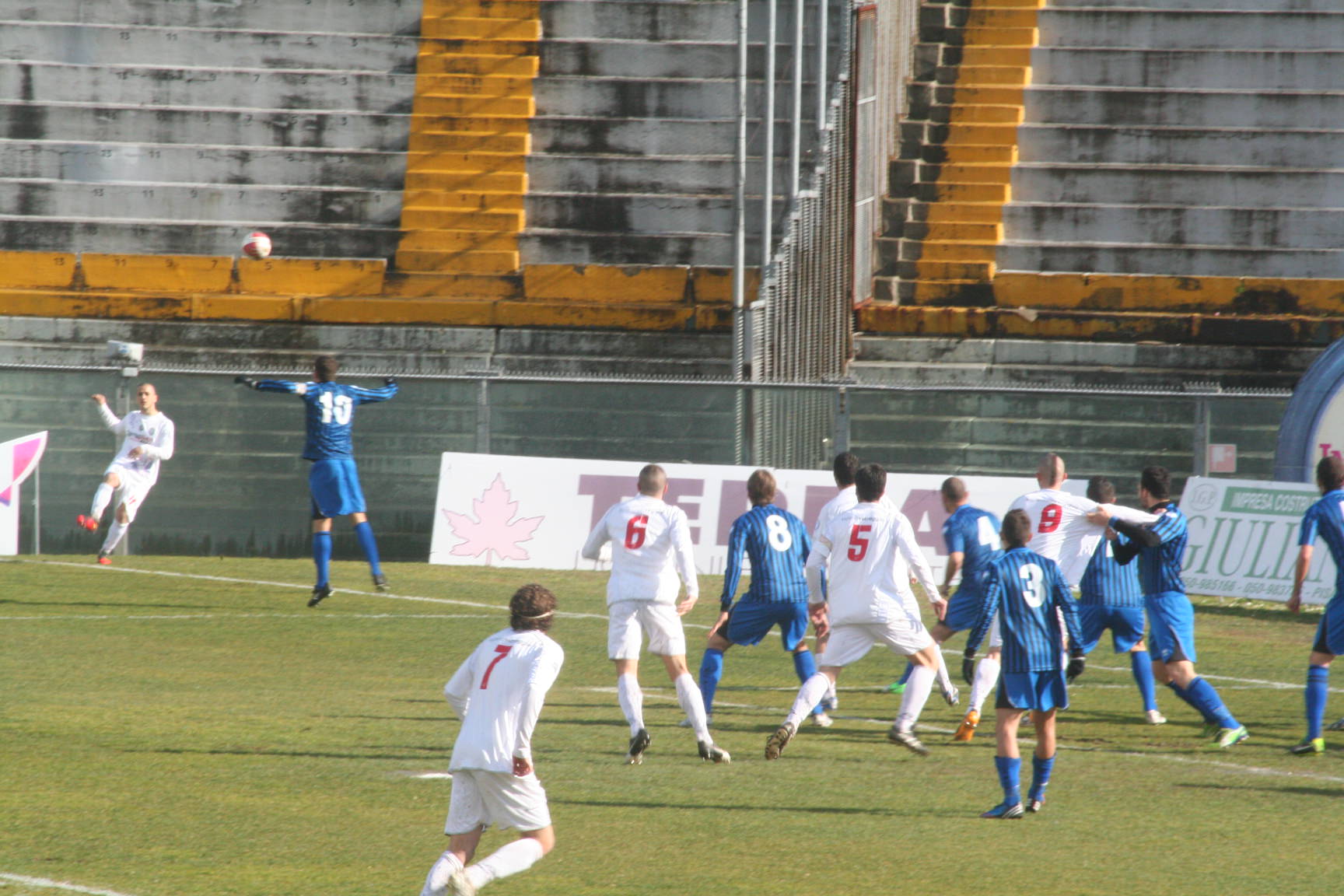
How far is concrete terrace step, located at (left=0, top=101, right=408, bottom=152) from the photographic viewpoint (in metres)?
25.4

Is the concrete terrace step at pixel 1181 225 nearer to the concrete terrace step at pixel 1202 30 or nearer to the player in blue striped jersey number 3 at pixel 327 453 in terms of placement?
the concrete terrace step at pixel 1202 30

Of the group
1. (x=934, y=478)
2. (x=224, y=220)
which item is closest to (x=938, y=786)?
(x=934, y=478)

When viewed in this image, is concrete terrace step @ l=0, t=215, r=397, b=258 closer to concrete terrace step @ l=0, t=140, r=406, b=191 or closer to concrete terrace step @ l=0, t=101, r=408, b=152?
concrete terrace step @ l=0, t=140, r=406, b=191

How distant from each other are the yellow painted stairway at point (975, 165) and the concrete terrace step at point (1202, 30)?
32.0 inches

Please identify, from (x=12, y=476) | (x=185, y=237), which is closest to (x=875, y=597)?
(x=12, y=476)

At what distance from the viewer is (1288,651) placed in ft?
48.3

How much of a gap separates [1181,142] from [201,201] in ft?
48.6

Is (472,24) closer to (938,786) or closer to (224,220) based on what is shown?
(224,220)

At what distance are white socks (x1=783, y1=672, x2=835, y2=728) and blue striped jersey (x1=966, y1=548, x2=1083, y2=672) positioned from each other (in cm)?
136

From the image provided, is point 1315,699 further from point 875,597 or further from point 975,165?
point 975,165

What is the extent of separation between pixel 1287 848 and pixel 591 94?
19668 mm

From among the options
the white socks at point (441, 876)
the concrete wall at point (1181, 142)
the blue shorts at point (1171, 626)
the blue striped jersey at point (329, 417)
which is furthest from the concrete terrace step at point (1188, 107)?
the white socks at point (441, 876)

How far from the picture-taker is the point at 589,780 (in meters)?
9.25

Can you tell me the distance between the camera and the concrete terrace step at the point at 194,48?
86.3 ft
